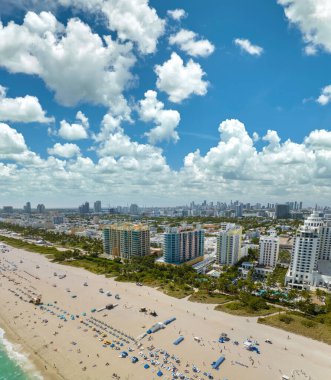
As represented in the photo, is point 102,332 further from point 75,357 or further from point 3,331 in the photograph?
point 3,331

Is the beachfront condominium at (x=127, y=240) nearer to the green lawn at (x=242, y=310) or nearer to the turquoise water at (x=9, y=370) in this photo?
the green lawn at (x=242, y=310)

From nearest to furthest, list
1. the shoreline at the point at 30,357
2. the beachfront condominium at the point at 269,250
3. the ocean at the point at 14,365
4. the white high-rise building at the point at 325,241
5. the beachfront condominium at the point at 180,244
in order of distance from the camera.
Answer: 1. the shoreline at the point at 30,357
2. the ocean at the point at 14,365
3. the beachfront condominium at the point at 269,250
4. the white high-rise building at the point at 325,241
5. the beachfront condominium at the point at 180,244

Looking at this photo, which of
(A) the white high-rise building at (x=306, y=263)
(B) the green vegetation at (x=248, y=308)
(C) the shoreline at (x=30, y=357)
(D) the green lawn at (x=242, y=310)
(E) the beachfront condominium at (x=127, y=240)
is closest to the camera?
(C) the shoreline at (x=30, y=357)

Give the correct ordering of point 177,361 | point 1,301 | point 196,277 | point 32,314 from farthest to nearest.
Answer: point 196,277 → point 1,301 → point 32,314 → point 177,361

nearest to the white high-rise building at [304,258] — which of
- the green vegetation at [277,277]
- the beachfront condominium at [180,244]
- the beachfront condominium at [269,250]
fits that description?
the green vegetation at [277,277]

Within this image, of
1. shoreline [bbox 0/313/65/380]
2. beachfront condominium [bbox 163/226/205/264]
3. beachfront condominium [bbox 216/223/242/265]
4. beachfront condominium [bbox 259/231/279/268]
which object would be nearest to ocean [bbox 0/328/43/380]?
shoreline [bbox 0/313/65/380]

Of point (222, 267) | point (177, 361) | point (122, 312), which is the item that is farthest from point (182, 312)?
point (222, 267)
